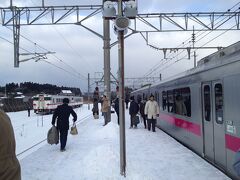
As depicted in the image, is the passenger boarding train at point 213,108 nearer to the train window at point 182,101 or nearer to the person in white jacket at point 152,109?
the train window at point 182,101

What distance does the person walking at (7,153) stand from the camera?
304 cm

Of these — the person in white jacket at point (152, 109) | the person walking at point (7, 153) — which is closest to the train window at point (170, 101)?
the person in white jacket at point (152, 109)

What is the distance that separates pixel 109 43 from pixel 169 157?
10.1 meters

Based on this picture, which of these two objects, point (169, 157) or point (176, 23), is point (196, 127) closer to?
point (169, 157)

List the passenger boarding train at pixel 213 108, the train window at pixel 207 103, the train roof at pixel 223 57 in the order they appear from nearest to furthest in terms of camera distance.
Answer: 1. the passenger boarding train at pixel 213 108
2. the train roof at pixel 223 57
3. the train window at pixel 207 103

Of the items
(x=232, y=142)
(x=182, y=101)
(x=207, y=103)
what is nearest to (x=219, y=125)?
(x=232, y=142)

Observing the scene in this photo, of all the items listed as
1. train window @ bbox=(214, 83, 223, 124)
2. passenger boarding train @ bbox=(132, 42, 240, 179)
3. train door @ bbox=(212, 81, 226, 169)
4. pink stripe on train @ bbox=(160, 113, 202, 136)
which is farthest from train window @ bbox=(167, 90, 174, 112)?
train window @ bbox=(214, 83, 223, 124)

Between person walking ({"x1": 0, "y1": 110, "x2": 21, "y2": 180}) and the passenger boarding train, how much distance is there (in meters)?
5.16

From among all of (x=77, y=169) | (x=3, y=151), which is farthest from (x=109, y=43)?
(x=3, y=151)

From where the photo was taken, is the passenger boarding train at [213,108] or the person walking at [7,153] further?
the passenger boarding train at [213,108]

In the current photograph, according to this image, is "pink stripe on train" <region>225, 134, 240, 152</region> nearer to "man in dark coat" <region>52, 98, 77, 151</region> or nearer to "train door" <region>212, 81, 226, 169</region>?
"train door" <region>212, 81, 226, 169</region>

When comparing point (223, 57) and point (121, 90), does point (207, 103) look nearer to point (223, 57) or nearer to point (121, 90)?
point (223, 57)

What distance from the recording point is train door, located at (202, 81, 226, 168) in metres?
8.62

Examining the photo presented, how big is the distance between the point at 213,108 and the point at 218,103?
0.44 meters
